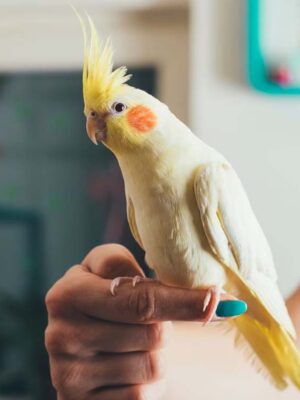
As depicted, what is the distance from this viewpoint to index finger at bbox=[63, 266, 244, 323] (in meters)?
0.43

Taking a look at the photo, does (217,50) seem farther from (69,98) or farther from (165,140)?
(165,140)

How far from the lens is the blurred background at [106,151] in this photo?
888 mm

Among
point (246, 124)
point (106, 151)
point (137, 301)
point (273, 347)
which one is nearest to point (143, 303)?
point (137, 301)

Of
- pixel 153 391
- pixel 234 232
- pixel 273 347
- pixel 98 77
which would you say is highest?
pixel 98 77

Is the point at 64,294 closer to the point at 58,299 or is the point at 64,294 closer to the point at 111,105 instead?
the point at 58,299

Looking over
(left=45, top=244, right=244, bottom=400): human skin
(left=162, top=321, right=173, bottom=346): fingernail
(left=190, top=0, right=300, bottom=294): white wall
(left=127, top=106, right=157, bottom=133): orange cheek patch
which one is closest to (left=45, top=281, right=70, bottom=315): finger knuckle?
(left=45, top=244, right=244, bottom=400): human skin

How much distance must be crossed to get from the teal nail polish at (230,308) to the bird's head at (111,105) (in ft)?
0.43

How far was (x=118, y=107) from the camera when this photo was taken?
0.42 meters

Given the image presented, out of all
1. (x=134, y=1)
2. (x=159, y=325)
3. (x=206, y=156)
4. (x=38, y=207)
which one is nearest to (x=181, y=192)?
(x=206, y=156)

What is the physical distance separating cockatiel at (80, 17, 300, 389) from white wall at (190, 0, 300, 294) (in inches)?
19.5

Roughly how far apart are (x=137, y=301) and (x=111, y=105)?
0.16 m

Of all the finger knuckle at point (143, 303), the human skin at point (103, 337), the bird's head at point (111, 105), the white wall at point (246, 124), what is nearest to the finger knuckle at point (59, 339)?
the human skin at point (103, 337)

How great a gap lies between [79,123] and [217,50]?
32 centimetres

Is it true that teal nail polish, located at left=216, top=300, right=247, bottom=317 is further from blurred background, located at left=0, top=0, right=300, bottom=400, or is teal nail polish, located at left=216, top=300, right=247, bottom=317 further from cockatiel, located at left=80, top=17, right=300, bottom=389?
blurred background, located at left=0, top=0, right=300, bottom=400
